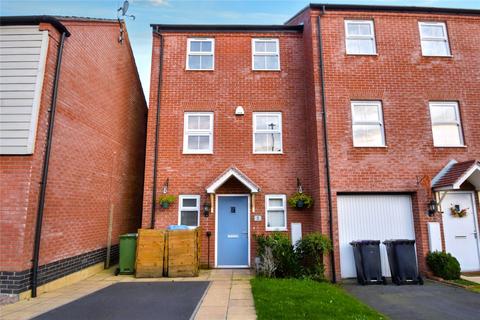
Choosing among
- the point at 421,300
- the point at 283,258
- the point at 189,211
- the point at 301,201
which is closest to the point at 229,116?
the point at 189,211

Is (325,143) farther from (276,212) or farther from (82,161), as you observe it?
(82,161)

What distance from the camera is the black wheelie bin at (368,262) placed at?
26.0 ft

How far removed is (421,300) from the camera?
638 centimetres

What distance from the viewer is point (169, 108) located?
10.4m

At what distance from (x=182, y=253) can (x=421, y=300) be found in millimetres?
5965

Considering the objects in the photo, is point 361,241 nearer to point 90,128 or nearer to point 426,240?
point 426,240

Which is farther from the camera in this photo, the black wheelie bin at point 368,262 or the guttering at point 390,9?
the guttering at point 390,9

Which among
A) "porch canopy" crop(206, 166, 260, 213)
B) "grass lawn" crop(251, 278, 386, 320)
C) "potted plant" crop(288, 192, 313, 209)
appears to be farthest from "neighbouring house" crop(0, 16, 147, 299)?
"potted plant" crop(288, 192, 313, 209)

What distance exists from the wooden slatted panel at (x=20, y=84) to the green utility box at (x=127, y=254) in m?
3.76

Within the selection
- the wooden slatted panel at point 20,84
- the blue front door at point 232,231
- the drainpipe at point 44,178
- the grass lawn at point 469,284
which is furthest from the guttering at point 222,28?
the grass lawn at point 469,284

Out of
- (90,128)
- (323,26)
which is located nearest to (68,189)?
(90,128)

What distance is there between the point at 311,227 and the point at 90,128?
295 inches

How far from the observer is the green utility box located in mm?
8664

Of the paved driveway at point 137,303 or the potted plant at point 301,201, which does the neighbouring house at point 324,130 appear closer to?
the potted plant at point 301,201
